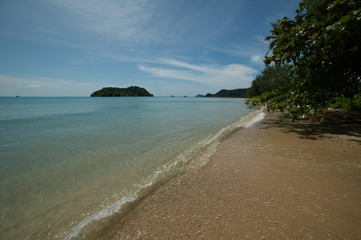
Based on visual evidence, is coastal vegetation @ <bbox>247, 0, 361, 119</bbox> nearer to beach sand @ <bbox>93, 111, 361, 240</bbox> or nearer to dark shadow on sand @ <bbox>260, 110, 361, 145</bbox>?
dark shadow on sand @ <bbox>260, 110, 361, 145</bbox>

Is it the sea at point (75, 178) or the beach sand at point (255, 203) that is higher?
the beach sand at point (255, 203)

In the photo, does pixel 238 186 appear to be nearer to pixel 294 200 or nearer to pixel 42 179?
pixel 294 200

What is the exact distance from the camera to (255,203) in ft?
9.14

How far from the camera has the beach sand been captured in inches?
86.8

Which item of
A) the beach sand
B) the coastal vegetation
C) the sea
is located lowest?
the sea

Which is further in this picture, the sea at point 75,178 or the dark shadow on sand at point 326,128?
the dark shadow on sand at point 326,128

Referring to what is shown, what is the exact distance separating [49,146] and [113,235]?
780cm

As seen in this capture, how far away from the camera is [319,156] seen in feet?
15.7

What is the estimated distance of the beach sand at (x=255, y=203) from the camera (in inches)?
86.8

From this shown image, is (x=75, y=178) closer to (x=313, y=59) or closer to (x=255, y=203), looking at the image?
(x=255, y=203)

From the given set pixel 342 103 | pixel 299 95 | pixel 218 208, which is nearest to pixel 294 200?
pixel 218 208

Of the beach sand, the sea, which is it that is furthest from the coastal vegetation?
the sea

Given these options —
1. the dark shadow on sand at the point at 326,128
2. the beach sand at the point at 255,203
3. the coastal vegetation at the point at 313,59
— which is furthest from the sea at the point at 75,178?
the dark shadow on sand at the point at 326,128

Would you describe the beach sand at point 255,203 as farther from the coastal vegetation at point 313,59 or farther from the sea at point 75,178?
the coastal vegetation at point 313,59
